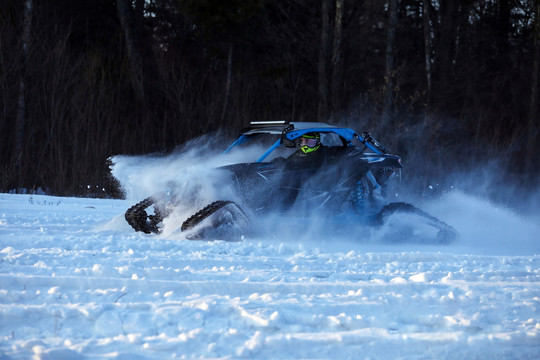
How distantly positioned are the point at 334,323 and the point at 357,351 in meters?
0.46

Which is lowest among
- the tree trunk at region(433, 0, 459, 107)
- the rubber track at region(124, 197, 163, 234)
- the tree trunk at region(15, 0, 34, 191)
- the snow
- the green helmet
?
the snow

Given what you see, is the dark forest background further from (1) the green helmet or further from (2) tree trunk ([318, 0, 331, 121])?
(1) the green helmet

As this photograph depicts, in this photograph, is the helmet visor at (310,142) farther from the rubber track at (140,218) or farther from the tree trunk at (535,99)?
the tree trunk at (535,99)

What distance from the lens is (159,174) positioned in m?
8.92

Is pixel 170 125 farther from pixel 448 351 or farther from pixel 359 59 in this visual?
pixel 448 351

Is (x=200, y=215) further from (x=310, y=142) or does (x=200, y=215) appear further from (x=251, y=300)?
(x=251, y=300)

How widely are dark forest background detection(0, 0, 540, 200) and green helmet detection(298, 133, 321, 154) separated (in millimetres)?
8406

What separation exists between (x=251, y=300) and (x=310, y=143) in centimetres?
Answer: 433

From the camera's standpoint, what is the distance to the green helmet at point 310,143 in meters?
8.99

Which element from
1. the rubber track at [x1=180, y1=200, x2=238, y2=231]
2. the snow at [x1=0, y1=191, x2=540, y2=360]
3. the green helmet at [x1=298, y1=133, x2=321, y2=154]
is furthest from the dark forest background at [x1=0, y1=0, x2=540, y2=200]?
the snow at [x1=0, y1=191, x2=540, y2=360]

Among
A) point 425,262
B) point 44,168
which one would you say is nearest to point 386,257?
point 425,262


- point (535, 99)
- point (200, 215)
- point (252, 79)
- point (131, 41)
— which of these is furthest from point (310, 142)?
point (535, 99)

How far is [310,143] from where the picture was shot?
900cm

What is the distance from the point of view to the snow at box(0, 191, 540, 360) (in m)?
4.03
